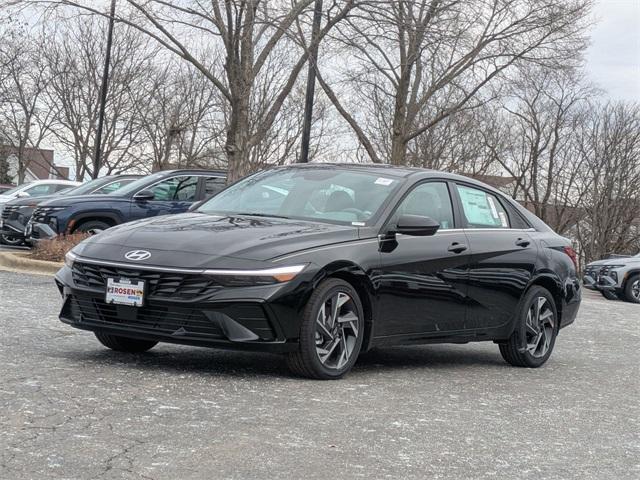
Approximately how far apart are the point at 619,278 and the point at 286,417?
69.5 ft

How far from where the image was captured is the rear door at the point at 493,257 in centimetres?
824

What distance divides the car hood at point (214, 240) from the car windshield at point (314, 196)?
0.25m

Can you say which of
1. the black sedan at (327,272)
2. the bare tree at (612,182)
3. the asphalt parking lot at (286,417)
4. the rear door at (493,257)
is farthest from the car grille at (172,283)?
the bare tree at (612,182)

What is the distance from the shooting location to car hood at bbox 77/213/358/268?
21.5 ft

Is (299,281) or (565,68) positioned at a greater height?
(565,68)

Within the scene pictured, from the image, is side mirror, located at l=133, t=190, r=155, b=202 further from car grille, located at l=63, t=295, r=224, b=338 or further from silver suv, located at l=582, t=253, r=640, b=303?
silver suv, located at l=582, t=253, r=640, b=303

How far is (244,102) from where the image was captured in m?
19.6

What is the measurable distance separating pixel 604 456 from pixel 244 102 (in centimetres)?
1489

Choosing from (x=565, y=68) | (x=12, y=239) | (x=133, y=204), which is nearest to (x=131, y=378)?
(x=133, y=204)

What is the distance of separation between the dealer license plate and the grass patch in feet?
28.6

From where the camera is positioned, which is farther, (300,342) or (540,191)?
(540,191)

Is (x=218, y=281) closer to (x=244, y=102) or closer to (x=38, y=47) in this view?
(x=244, y=102)

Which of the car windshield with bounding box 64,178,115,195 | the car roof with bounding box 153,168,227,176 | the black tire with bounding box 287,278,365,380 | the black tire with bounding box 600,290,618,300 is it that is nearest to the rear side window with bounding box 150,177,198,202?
the car roof with bounding box 153,168,227,176

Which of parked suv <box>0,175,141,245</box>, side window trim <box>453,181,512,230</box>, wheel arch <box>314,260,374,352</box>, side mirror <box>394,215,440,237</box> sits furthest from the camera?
parked suv <box>0,175,141,245</box>
